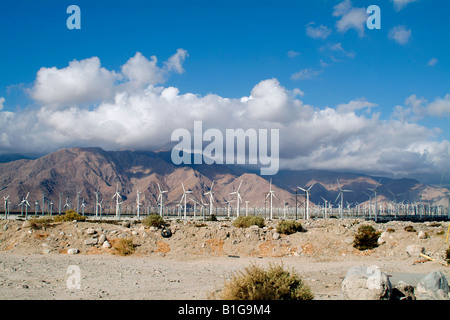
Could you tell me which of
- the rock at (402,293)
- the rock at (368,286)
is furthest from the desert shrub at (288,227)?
the rock at (368,286)

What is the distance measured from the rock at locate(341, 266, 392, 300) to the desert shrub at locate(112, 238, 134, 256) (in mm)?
19710

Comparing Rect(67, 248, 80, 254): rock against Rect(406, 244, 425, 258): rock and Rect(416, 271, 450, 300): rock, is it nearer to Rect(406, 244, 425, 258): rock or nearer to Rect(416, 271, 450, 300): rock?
Rect(416, 271, 450, 300): rock

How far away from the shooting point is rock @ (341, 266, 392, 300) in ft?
36.1

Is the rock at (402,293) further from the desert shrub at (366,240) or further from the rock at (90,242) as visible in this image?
the rock at (90,242)

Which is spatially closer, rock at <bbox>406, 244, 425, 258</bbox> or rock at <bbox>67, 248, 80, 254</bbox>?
rock at <bbox>406, 244, 425, 258</bbox>

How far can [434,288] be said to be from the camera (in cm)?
1246

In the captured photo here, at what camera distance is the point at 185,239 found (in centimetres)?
3045

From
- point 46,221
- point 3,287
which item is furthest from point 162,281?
point 46,221

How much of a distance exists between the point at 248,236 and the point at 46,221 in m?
19.9

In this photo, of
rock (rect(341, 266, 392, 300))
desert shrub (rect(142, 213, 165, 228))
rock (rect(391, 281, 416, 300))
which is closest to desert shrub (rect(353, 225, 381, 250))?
rock (rect(391, 281, 416, 300))

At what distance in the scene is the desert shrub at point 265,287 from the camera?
34.1ft
